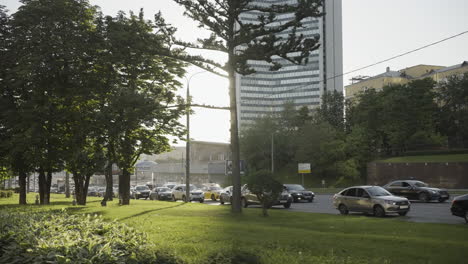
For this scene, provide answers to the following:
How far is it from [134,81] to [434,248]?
23.9 metres

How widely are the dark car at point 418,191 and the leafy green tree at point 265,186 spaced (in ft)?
51.7

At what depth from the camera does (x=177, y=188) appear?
153 feet

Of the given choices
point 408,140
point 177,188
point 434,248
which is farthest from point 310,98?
point 434,248

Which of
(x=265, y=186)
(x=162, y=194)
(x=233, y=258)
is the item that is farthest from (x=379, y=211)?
(x=162, y=194)

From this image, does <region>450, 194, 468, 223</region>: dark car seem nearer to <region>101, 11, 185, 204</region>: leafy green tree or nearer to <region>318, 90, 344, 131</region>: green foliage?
<region>101, 11, 185, 204</region>: leafy green tree

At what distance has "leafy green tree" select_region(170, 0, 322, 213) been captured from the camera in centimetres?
2023

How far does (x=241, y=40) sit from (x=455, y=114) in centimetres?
5983

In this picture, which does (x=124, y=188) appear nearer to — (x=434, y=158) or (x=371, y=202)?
(x=371, y=202)

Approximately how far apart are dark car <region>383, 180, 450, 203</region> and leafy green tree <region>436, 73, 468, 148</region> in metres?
35.2

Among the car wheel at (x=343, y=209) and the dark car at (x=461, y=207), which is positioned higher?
the dark car at (x=461, y=207)

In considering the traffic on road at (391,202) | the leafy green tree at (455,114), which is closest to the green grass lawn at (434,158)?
the leafy green tree at (455,114)

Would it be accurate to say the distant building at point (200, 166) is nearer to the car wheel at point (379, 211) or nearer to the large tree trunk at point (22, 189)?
the large tree trunk at point (22, 189)

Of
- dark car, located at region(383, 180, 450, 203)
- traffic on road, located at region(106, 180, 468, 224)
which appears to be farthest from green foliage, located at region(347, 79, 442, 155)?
traffic on road, located at region(106, 180, 468, 224)

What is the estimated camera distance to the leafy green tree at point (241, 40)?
20.2 metres
